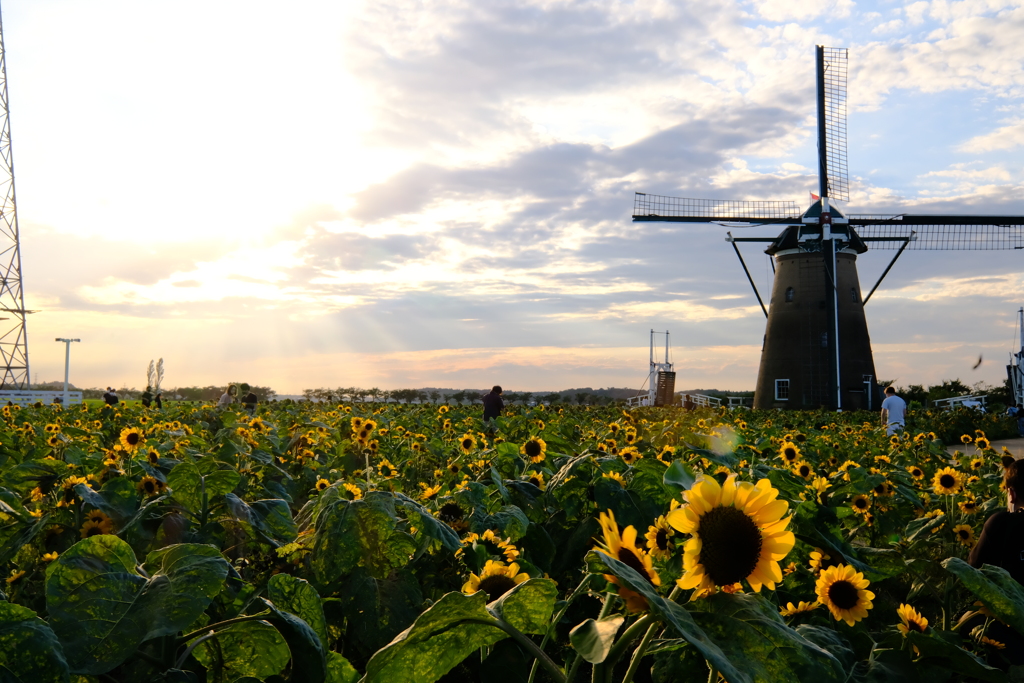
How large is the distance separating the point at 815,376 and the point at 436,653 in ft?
99.9

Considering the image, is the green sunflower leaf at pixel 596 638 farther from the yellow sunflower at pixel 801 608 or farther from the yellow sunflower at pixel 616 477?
the yellow sunflower at pixel 616 477

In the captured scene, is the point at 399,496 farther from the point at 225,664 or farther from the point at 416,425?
the point at 416,425

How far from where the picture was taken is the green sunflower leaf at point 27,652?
3.61 feet

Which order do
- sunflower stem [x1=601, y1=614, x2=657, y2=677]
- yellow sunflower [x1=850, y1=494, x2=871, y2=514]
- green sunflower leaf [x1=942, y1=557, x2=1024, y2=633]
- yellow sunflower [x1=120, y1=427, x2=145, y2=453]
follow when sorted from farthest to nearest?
yellow sunflower [x1=120, y1=427, x2=145, y2=453], yellow sunflower [x1=850, y1=494, x2=871, y2=514], green sunflower leaf [x1=942, y1=557, x2=1024, y2=633], sunflower stem [x1=601, y1=614, x2=657, y2=677]

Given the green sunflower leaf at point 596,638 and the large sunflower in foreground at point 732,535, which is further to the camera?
the large sunflower in foreground at point 732,535

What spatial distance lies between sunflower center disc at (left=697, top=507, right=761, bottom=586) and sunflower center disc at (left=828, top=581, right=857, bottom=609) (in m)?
1.18

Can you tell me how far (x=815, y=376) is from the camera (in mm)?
29000

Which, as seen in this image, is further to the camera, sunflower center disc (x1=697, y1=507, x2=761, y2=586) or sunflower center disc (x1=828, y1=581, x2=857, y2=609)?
sunflower center disc (x1=828, y1=581, x2=857, y2=609)

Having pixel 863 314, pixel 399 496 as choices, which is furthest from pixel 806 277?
pixel 399 496

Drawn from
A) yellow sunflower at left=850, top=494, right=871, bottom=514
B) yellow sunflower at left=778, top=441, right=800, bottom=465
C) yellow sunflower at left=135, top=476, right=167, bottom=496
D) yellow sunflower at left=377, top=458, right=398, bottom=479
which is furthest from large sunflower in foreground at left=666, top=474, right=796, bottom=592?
yellow sunflower at left=778, top=441, right=800, bottom=465

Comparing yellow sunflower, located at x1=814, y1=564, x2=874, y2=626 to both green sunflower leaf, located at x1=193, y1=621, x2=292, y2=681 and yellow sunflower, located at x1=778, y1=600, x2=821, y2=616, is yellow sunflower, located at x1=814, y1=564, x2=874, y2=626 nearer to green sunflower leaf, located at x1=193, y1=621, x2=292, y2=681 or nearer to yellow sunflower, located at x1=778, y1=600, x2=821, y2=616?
yellow sunflower, located at x1=778, y1=600, x2=821, y2=616

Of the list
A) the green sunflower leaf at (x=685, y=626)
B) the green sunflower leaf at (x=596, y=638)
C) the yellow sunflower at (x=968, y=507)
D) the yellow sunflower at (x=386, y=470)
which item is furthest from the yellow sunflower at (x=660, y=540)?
the yellow sunflower at (x=968, y=507)

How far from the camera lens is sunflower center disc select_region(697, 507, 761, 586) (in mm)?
1252

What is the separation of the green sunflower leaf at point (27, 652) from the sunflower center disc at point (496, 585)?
3.54 feet
